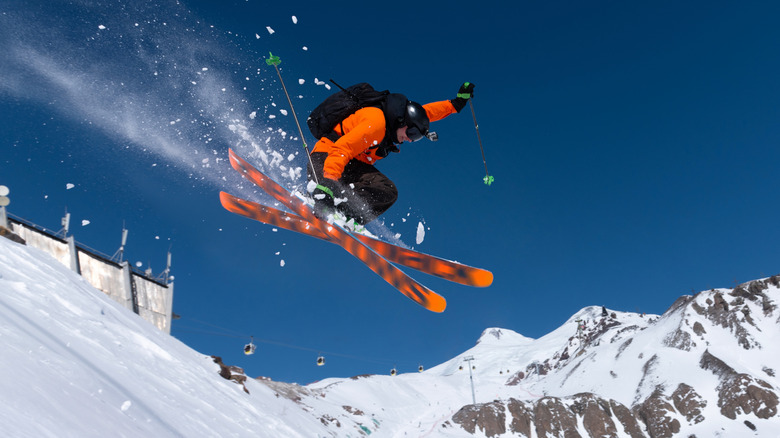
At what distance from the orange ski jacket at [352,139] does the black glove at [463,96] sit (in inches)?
55.3

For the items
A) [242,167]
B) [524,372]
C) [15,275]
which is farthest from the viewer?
[524,372]

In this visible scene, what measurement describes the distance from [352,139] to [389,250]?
315 centimetres

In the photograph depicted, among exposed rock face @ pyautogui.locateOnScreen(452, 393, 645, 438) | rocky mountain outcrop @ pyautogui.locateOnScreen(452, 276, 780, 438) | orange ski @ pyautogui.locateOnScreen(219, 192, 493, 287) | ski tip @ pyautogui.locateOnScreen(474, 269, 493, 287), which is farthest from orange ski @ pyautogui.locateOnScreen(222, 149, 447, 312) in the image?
exposed rock face @ pyautogui.locateOnScreen(452, 393, 645, 438)

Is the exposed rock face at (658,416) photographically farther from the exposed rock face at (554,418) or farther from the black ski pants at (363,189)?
the black ski pants at (363,189)

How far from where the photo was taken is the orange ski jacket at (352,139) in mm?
5754

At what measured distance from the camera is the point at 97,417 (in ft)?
9.91

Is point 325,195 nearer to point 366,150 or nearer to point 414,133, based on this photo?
point 366,150

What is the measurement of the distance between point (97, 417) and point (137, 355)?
3272 mm

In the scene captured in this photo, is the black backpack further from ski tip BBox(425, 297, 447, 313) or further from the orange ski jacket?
ski tip BBox(425, 297, 447, 313)

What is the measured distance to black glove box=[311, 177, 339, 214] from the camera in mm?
5637

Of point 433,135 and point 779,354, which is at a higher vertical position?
point 779,354

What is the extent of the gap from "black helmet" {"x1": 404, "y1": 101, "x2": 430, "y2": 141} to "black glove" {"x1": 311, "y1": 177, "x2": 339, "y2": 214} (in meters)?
1.35

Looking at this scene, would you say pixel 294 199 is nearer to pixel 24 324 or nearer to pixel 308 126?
pixel 308 126


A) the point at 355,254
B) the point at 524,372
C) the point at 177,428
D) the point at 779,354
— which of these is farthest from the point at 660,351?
the point at 177,428
